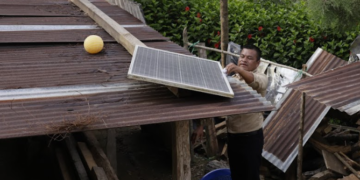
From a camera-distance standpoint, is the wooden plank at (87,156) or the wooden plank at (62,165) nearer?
the wooden plank at (87,156)

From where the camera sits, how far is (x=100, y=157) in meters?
4.56

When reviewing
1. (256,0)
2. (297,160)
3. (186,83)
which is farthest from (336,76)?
(256,0)

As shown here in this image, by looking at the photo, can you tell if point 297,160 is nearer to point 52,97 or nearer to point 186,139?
point 186,139

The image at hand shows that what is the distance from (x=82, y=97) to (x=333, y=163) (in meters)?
4.01

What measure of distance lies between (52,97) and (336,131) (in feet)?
16.8

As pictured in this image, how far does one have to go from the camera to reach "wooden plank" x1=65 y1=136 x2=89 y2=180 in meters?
4.22

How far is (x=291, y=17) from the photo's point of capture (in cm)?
871

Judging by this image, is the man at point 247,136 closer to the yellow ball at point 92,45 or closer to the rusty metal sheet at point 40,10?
the yellow ball at point 92,45

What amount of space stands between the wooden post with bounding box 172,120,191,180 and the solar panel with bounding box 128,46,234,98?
458 millimetres

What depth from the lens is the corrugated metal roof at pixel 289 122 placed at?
5.84 metres

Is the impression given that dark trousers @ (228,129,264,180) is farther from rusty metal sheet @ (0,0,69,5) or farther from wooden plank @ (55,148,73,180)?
rusty metal sheet @ (0,0,69,5)

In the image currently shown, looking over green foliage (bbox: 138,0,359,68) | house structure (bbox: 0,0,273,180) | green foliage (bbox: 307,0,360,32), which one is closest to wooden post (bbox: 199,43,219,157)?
green foliage (bbox: 138,0,359,68)

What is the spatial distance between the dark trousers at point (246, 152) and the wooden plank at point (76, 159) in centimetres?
160

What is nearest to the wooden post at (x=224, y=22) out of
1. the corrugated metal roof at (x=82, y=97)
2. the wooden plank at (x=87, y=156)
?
the corrugated metal roof at (x=82, y=97)
